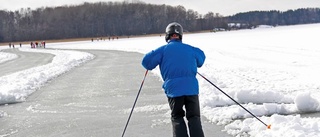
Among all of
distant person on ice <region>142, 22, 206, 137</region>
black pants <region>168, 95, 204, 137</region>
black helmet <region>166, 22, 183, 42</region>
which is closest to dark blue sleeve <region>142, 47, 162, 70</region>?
distant person on ice <region>142, 22, 206, 137</region>

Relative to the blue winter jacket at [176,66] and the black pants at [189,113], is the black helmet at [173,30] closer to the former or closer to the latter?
the blue winter jacket at [176,66]

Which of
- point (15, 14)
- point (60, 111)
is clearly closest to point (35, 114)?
point (60, 111)

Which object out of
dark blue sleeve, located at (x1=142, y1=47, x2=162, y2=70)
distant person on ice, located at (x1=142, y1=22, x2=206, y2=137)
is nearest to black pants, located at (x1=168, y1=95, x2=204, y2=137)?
distant person on ice, located at (x1=142, y1=22, x2=206, y2=137)

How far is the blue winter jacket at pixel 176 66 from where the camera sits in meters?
4.83

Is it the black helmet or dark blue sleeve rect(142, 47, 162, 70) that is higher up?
the black helmet

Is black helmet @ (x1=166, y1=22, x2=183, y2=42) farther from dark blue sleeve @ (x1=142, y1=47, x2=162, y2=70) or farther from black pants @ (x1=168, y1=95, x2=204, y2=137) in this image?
black pants @ (x1=168, y1=95, x2=204, y2=137)

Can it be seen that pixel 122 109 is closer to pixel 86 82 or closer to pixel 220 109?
pixel 220 109

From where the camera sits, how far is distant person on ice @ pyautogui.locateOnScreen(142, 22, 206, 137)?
4840mm

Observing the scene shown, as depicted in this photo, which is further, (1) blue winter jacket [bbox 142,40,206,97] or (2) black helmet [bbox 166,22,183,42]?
(2) black helmet [bbox 166,22,183,42]

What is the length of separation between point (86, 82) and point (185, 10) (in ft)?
540

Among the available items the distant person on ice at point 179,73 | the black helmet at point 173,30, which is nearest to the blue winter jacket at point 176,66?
the distant person on ice at point 179,73

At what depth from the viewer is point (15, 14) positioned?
164875mm

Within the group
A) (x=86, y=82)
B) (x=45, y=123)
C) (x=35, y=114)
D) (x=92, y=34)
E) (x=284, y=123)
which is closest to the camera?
(x=284, y=123)

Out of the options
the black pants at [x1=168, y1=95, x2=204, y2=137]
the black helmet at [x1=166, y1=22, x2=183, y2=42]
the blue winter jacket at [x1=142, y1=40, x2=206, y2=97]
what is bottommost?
the black pants at [x1=168, y1=95, x2=204, y2=137]
